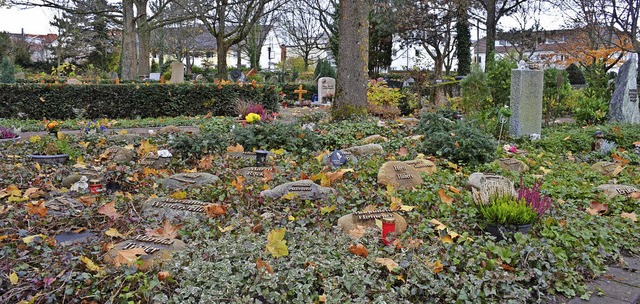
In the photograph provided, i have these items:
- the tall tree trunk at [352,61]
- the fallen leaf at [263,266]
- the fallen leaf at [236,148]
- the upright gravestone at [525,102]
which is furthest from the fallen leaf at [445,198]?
the tall tree trunk at [352,61]

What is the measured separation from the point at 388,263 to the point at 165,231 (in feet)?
4.88

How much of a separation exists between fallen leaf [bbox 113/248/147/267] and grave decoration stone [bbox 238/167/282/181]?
7.47ft

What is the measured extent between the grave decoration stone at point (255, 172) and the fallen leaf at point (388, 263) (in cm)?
243

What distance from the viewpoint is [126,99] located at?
1391 cm

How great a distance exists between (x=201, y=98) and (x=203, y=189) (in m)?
10.0

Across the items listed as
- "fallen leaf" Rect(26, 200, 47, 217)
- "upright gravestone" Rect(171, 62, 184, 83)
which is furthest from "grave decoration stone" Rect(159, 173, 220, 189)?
"upright gravestone" Rect(171, 62, 184, 83)

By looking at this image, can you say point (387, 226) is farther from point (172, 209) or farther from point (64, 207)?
point (64, 207)

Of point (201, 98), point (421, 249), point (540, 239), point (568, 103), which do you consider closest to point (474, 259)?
point (421, 249)

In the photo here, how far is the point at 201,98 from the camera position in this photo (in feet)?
47.6

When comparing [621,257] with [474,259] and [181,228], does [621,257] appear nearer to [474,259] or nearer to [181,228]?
[474,259]

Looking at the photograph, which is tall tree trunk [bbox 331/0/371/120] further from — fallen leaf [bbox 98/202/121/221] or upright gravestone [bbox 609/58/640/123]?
fallen leaf [bbox 98/202/121/221]

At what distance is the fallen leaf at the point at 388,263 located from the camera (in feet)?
9.95

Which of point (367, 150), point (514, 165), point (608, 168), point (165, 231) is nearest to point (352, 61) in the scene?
point (367, 150)

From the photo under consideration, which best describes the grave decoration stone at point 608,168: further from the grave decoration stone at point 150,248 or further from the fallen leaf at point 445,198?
the grave decoration stone at point 150,248
